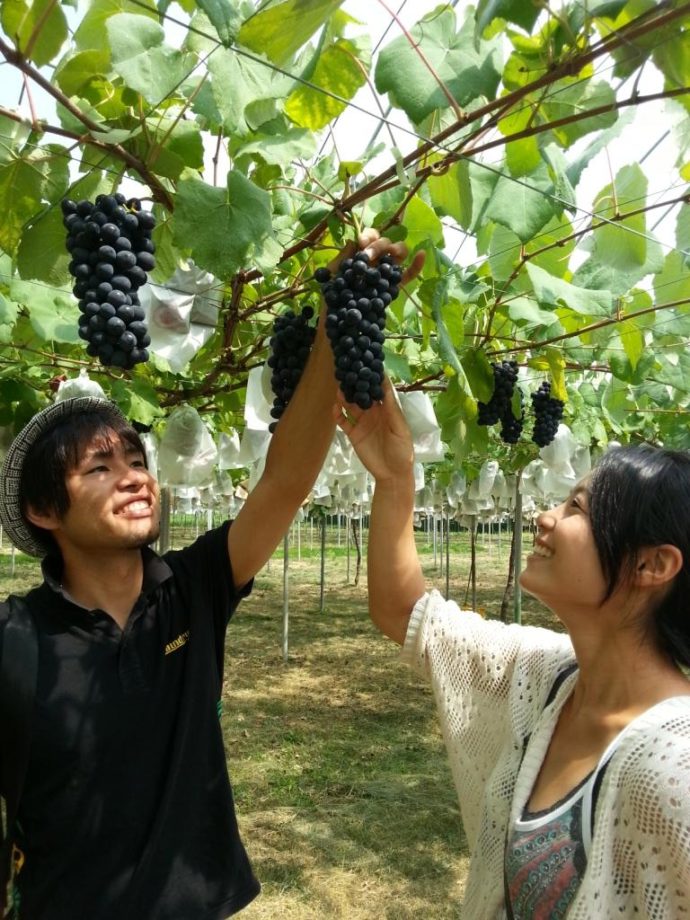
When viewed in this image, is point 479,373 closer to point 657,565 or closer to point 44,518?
point 657,565

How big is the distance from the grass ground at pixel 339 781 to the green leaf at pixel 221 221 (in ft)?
9.38

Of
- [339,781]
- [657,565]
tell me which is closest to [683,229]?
[657,565]

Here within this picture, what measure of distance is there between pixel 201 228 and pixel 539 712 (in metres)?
1.00

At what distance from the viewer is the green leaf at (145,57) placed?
1058 mm

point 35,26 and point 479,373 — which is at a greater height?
point 35,26

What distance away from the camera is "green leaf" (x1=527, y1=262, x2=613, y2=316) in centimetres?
179

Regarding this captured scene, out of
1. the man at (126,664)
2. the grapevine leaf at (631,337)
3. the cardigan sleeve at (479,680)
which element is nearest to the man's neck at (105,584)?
the man at (126,664)

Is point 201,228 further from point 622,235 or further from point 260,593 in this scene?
point 260,593

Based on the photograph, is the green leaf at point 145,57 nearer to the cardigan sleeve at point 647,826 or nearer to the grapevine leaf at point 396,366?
the grapevine leaf at point 396,366

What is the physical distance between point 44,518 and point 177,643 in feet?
1.28

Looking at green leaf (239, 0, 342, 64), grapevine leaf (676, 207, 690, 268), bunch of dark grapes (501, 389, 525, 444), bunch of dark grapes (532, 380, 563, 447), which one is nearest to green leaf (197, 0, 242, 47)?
green leaf (239, 0, 342, 64)

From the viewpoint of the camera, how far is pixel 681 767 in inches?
38.1

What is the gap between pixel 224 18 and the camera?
88 centimetres

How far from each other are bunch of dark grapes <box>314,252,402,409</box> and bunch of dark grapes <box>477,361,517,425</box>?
1.32m
